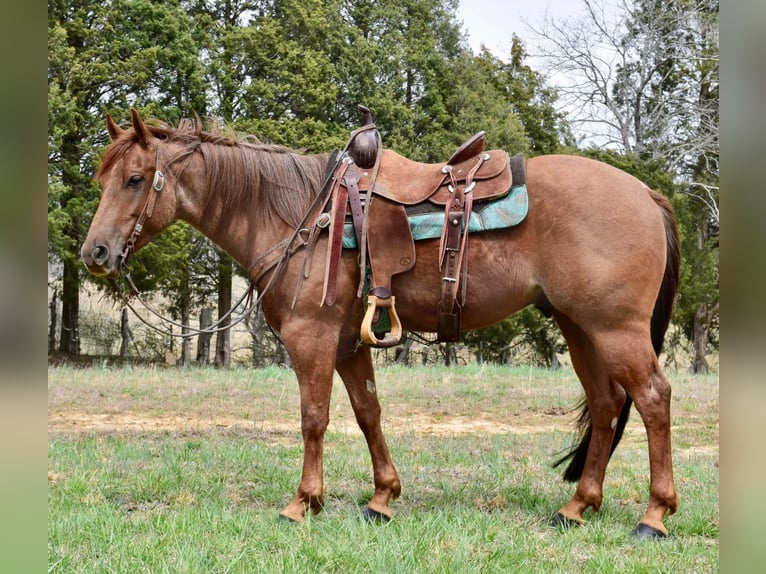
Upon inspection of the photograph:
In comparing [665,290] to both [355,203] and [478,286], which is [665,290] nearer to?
[478,286]

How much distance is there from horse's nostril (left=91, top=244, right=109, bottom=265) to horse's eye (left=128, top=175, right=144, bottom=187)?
0.43 meters

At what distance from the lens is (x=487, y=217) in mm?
3801

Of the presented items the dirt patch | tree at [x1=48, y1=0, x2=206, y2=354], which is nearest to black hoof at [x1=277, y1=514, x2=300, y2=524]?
the dirt patch

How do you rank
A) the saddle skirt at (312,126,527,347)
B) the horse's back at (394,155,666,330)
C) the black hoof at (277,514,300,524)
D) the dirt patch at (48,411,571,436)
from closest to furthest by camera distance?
the horse's back at (394,155,666,330) < the black hoof at (277,514,300,524) < the saddle skirt at (312,126,527,347) < the dirt patch at (48,411,571,436)

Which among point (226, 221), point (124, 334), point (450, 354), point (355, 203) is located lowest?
point (450, 354)

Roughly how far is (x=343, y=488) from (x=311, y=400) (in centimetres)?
112

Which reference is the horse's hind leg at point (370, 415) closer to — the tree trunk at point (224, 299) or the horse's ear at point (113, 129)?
the horse's ear at point (113, 129)

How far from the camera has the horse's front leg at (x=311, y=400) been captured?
383cm

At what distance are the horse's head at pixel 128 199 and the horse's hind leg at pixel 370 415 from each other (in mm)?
1490

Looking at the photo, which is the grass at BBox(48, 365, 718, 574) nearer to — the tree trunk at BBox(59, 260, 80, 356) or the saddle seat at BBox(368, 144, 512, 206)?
the saddle seat at BBox(368, 144, 512, 206)

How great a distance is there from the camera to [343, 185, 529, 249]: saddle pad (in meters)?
3.77

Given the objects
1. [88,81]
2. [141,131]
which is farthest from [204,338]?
[141,131]

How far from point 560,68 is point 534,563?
15.0 meters
